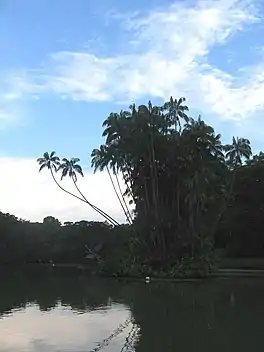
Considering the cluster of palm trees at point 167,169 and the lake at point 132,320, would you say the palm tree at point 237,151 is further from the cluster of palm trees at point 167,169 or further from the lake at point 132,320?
the lake at point 132,320

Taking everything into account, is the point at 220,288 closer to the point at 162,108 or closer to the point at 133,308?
the point at 133,308

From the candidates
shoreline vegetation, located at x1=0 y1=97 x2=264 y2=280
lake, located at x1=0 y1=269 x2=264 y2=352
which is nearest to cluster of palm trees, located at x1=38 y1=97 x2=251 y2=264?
shoreline vegetation, located at x1=0 y1=97 x2=264 y2=280

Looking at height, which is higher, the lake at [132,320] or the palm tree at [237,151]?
the palm tree at [237,151]

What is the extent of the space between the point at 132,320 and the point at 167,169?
33.6 metres

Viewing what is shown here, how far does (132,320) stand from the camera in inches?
851

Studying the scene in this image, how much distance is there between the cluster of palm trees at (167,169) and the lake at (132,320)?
52.3 feet

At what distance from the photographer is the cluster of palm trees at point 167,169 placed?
52.7 metres

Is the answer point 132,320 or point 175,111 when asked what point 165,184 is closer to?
point 175,111

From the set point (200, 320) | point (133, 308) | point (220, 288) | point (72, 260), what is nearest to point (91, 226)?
point (72, 260)

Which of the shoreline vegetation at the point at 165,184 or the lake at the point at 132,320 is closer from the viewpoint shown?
the lake at the point at 132,320

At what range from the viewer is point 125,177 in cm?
5653

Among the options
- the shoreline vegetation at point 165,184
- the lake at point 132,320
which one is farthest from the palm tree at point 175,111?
the lake at point 132,320

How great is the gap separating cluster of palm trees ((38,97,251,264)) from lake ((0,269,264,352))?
15930 millimetres

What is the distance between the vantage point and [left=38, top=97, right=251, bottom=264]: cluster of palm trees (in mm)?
52719
